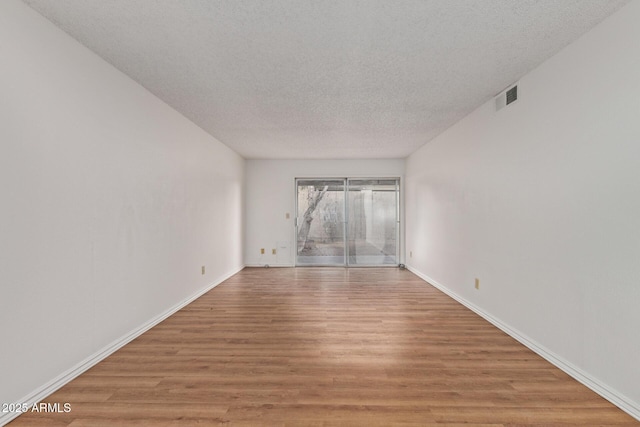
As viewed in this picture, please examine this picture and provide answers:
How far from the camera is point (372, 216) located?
20.8 ft

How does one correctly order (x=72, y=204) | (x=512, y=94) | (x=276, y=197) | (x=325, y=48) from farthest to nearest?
(x=276, y=197)
(x=512, y=94)
(x=325, y=48)
(x=72, y=204)

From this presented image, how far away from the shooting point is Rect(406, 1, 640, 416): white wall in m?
1.70

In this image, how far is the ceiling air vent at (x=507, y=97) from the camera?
2686mm

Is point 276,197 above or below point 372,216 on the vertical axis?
above

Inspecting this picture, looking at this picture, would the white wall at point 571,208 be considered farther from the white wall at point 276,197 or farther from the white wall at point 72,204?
the white wall at point 72,204

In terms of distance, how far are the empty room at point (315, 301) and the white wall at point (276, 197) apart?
2533 mm

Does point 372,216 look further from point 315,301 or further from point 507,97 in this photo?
point 507,97

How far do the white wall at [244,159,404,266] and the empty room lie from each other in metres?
2.53

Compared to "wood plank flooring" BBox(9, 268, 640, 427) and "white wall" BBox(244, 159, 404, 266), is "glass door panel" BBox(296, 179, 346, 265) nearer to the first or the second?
"white wall" BBox(244, 159, 404, 266)

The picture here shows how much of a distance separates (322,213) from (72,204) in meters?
4.71

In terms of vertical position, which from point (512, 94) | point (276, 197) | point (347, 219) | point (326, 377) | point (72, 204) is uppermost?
point (512, 94)

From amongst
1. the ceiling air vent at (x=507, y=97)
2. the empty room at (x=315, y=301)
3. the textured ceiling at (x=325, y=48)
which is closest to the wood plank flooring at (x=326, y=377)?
the empty room at (x=315, y=301)

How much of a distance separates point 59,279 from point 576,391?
11.3ft

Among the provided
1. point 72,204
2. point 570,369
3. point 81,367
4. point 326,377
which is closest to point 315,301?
point 326,377
